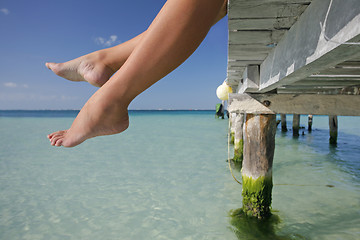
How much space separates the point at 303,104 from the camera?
2.58 meters

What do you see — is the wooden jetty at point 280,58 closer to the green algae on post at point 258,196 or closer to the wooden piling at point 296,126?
the green algae on post at point 258,196

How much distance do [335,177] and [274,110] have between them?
3331 millimetres

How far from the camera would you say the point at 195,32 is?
924 mm

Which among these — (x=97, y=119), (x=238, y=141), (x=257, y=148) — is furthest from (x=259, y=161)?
(x=238, y=141)

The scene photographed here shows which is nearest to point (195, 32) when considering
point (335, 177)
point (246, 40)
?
point (246, 40)

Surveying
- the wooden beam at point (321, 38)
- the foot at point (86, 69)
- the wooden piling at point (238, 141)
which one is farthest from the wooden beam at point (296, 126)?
the foot at point (86, 69)

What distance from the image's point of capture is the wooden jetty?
2.95 ft

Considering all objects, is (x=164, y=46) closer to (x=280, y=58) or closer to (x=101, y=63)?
Result: (x=280, y=58)

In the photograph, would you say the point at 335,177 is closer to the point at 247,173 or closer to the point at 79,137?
the point at 247,173

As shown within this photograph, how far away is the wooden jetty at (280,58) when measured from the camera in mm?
899

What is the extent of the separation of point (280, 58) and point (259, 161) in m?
1.56

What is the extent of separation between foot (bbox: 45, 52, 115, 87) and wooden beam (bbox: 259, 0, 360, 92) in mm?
1441

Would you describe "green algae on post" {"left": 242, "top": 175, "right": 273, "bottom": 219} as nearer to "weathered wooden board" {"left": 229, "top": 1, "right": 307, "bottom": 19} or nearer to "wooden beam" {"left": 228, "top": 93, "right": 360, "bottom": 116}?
"wooden beam" {"left": 228, "top": 93, "right": 360, "bottom": 116}

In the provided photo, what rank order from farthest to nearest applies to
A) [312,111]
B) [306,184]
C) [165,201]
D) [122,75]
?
[306,184], [165,201], [312,111], [122,75]
